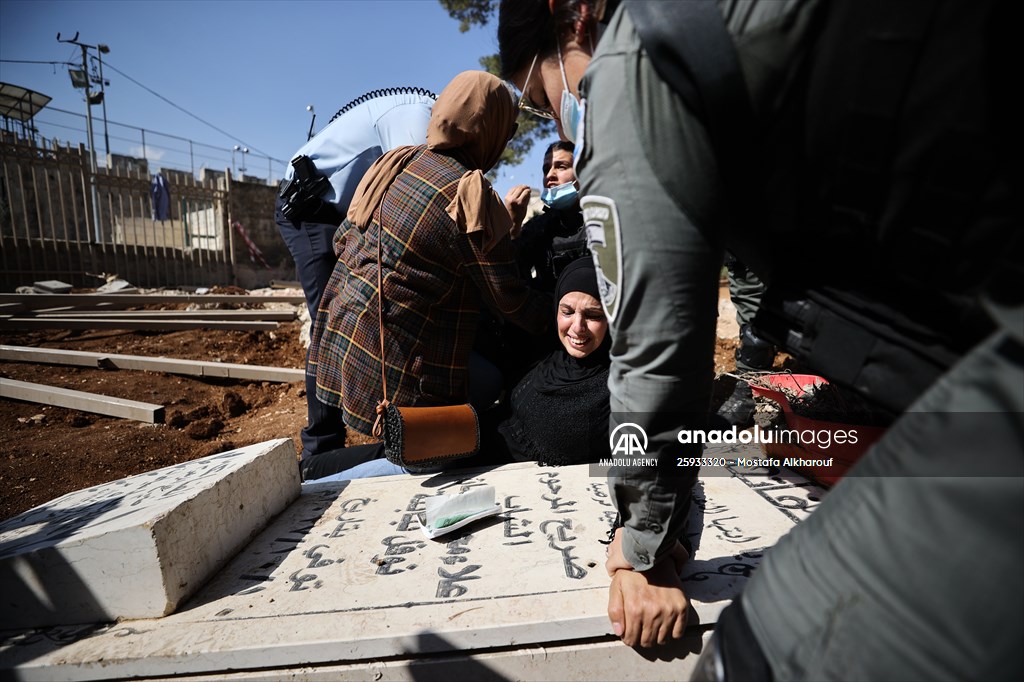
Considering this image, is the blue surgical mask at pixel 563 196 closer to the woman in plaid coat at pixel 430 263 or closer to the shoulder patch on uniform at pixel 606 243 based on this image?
the woman in plaid coat at pixel 430 263

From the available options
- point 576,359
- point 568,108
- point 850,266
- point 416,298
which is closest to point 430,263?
point 416,298

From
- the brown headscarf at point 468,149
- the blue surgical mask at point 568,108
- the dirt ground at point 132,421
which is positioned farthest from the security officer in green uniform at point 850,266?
the dirt ground at point 132,421

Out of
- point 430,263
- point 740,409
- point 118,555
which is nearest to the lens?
point 118,555

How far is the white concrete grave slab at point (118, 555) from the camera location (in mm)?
1344

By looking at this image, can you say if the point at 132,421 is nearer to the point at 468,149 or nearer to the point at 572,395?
the point at 468,149

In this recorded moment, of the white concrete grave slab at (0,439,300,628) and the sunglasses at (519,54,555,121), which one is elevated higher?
the sunglasses at (519,54,555,121)

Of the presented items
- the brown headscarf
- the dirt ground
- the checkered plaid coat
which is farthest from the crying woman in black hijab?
the dirt ground

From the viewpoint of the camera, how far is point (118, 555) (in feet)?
4.40

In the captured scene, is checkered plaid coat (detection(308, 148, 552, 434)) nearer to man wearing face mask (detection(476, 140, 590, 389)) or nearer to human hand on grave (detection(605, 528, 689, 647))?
man wearing face mask (detection(476, 140, 590, 389))

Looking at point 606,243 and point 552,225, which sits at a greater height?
point 552,225

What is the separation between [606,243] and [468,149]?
1672 mm

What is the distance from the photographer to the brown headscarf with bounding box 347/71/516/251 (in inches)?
84.3

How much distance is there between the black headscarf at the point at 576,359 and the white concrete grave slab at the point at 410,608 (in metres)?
0.67

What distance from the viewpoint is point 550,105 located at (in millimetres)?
1358
